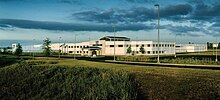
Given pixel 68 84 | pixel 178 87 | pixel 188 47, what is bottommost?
pixel 68 84

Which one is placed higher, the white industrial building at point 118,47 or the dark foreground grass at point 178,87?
the white industrial building at point 118,47

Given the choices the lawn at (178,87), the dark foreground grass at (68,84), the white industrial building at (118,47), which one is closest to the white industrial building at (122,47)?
the white industrial building at (118,47)

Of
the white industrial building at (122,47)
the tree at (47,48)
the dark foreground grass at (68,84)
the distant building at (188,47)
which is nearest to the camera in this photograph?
the dark foreground grass at (68,84)

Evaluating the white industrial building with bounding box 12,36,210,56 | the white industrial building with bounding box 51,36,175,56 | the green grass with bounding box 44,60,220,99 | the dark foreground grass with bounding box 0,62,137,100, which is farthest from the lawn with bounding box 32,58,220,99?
the white industrial building with bounding box 51,36,175,56

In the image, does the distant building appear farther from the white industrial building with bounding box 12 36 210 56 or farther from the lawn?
the lawn

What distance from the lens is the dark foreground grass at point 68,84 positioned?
69.2 ft

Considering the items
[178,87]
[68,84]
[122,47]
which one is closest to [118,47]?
[122,47]

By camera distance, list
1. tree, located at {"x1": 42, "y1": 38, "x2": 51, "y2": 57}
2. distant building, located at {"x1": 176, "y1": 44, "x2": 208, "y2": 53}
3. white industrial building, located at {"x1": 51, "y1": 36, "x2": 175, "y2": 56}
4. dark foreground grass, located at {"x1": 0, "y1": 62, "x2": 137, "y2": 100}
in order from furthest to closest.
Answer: distant building, located at {"x1": 176, "y1": 44, "x2": 208, "y2": 53} < white industrial building, located at {"x1": 51, "y1": 36, "x2": 175, "y2": 56} < tree, located at {"x1": 42, "y1": 38, "x2": 51, "y2": 57} < dark foreground grass, located at {"x1": 0, "y1": 62, "x2": 137, "y2": 100}

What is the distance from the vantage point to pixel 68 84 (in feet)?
91.8

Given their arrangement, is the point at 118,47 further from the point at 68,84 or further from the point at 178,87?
the point at 178,87

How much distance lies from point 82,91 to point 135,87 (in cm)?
615

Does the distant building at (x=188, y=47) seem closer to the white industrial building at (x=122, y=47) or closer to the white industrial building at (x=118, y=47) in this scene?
the white industrial building at (x=118, y=47)

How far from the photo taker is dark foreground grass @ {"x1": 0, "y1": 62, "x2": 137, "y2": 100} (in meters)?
21.1

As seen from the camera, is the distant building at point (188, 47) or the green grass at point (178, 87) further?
the distant building at point (188, 47)
